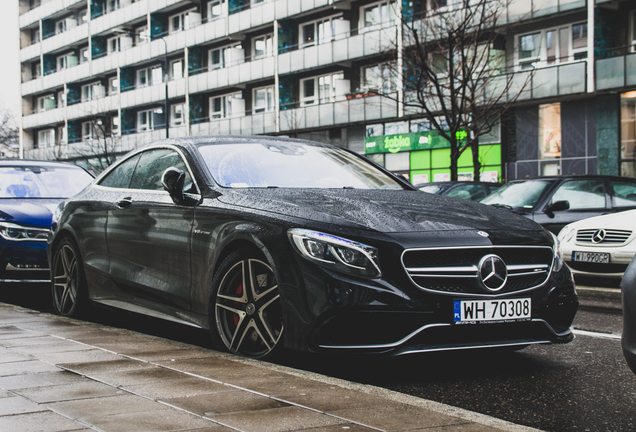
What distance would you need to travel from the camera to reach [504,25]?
94.4 feet

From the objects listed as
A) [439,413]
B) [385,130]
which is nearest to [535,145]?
[385,130]

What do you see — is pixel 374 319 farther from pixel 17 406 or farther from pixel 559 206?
pixel 559 206

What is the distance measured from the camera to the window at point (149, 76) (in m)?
50.8

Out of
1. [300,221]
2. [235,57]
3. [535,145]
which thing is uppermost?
[235,57]

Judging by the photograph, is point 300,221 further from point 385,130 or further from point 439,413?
point 385,130

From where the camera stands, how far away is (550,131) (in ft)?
94.8

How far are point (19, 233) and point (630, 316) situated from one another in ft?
22.9

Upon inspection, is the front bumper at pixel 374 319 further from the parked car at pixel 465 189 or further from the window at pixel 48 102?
the window at pixel 48 102

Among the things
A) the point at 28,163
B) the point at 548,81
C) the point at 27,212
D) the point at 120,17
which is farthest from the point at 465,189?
the point at 120,17

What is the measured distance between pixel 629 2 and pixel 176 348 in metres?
26.1

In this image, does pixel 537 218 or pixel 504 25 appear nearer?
pixel 537 218

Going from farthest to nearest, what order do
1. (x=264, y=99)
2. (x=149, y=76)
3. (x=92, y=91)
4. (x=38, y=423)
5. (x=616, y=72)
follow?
(x=92, y=91)
(x=149, y=76)
(x=264, y=99)
(x=616, y=72)
(x=38, y=423)

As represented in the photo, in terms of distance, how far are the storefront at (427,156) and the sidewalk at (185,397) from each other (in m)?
27.0

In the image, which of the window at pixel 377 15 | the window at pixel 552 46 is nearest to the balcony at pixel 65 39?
the window at pixel 377 15
